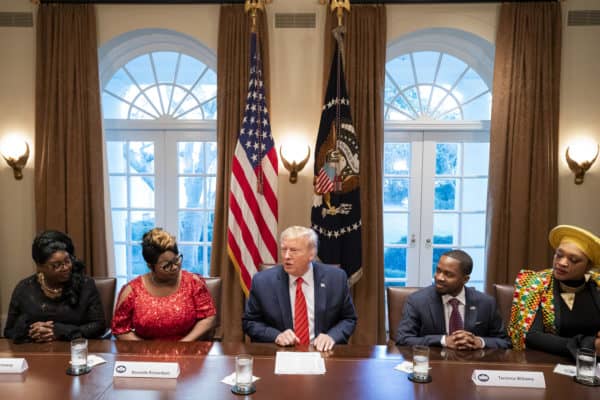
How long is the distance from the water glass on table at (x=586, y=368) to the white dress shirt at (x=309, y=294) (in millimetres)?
1252

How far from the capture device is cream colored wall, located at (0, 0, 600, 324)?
13.1 ft

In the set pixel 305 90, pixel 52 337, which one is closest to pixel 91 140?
pixel 305 90

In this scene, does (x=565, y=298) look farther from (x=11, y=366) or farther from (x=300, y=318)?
(x=11, y=366)

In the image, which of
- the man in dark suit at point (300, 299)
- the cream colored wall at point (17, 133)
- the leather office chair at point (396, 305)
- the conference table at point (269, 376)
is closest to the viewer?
the conference table at point (269, 376)

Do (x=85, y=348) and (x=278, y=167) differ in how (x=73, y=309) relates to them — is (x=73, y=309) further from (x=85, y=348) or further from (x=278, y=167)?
(x=278, y=167)

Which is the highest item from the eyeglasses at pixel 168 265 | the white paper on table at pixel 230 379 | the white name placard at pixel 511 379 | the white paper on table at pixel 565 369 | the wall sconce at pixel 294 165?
the wall sconce at pixel 294 165

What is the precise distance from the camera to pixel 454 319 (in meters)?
2.28

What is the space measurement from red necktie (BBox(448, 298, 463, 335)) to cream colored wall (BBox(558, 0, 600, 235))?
7.96ft

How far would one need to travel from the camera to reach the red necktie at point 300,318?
7.78 feet

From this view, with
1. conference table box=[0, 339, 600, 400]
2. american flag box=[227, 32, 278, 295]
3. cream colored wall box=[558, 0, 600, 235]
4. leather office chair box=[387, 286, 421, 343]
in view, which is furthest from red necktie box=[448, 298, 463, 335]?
cream colored wall box=[558, 0, 600, 235]

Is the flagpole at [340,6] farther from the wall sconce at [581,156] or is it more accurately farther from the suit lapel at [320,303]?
the wall sconce at [581,156]

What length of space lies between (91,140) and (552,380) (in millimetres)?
3953

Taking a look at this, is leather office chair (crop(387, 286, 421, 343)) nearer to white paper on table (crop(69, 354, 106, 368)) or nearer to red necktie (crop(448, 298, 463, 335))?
red necktie (crop(448, 298, 463, 335))

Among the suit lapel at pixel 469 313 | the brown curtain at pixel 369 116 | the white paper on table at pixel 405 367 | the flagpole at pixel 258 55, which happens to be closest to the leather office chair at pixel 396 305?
the suit lapel at pixel 469 313
